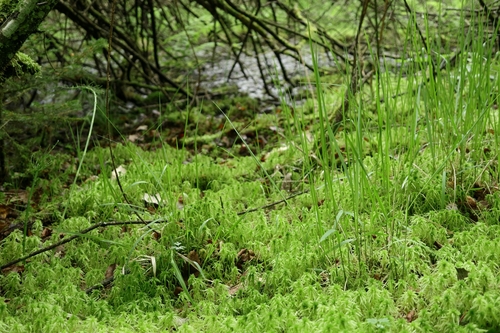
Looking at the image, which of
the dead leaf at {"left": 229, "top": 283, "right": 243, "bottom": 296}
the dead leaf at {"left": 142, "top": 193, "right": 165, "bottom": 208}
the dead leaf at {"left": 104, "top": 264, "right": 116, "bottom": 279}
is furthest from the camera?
the dead leaf at {"left": 142, "top": 193, "right": 165, "bottom": 208}

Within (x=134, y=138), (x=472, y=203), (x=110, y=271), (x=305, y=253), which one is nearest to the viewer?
(x=305, y=253)

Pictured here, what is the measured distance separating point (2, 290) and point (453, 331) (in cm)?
182

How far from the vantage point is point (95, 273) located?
213 cm

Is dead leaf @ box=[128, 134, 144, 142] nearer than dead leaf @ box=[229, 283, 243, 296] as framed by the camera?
No

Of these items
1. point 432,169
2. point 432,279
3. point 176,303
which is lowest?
point 176,303

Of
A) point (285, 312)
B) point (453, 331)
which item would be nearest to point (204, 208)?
point (285, 312)

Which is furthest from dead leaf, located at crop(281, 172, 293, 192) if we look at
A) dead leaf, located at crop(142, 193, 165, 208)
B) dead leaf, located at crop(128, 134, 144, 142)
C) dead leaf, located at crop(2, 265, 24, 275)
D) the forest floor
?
dead leaf, located at crop(128, 134, 144, 142)

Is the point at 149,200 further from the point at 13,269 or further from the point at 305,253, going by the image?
the point at 305,253

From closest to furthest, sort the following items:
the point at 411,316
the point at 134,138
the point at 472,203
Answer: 1. the point at 411,316
2. the point at 472,203
3. the point at 134,138

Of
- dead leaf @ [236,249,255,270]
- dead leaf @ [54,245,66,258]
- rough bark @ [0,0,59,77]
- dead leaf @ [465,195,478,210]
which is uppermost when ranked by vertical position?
rough bark @ [0,0,59,77]

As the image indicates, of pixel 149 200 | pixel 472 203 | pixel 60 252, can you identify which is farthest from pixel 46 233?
pixel 472 203

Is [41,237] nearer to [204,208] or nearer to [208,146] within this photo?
[204,208]

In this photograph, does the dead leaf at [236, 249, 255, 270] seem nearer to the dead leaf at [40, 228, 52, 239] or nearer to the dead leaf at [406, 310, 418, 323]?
the dead leaf at [406, 310, 418, 323]

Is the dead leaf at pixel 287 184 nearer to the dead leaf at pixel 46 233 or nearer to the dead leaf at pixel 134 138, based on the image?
the dead leaf at pixel 46 233
